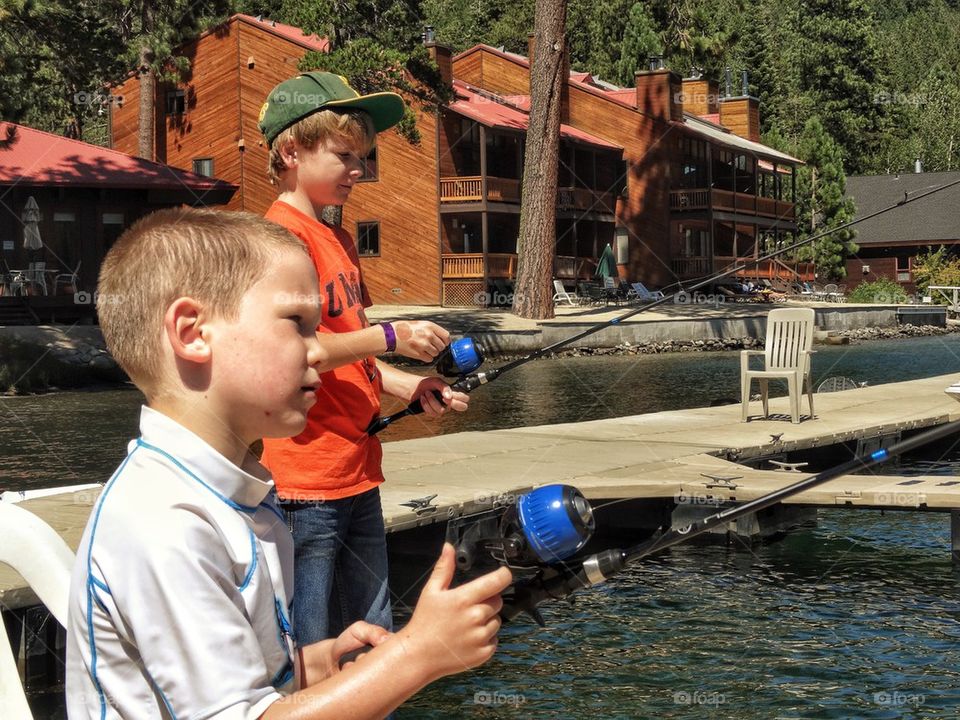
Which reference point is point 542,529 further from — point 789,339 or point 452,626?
point 789,339

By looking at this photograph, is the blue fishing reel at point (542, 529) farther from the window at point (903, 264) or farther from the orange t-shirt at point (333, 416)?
the window at point (903, 264)

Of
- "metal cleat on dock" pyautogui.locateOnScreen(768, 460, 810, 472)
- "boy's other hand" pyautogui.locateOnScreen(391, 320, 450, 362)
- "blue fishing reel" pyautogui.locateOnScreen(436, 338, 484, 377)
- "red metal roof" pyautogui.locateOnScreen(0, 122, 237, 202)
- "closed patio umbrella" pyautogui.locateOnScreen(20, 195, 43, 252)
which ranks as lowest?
"metal cleat on dock" pyautogui.locateOnScreen(768, 460, 810, 472)

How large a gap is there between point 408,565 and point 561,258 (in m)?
39.0

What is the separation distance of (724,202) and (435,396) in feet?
167

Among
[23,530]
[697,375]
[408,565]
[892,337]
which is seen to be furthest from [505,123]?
[23,530]

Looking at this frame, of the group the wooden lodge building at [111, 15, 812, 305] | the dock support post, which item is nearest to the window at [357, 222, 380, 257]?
the wooden lodge building at [111, 15, 812, 305]

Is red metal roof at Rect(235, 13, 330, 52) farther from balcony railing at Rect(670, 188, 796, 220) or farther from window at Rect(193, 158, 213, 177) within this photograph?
balcony railing at Rect(670, 188, 796, 220)

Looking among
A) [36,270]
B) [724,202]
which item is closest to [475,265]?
[36,270]

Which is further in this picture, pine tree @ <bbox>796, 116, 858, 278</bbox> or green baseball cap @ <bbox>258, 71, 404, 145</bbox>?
pine tree @ <bbox>796, 116, 858, 278</bbox>

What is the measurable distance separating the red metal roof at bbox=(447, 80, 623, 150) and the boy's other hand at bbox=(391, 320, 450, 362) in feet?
A: 117

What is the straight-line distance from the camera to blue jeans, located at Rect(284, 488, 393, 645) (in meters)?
3.58

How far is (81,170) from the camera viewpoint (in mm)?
35094

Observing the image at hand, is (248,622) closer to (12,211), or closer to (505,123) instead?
(12,211)

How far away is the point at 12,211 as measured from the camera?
35062mm
